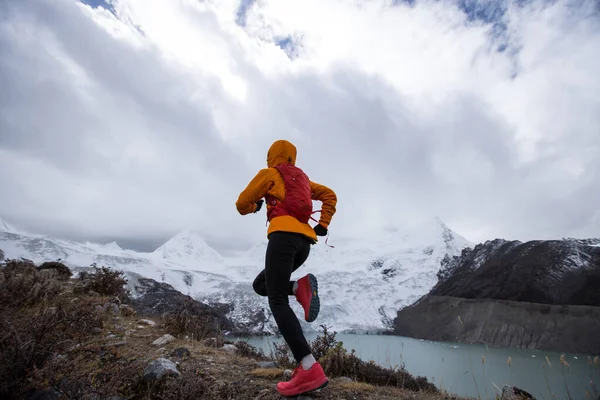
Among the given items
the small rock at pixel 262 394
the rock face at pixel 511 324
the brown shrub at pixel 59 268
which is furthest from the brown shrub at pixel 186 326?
the rock face at pixel 511 324

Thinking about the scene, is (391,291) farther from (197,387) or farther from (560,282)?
(197,387)

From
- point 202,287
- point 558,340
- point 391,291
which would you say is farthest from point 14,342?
point 391,291

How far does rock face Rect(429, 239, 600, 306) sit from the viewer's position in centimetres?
6253

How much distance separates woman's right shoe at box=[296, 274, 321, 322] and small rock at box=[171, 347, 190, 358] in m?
1.76

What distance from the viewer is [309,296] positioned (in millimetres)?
2709

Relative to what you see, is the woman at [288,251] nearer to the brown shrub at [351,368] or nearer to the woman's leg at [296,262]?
the woman's leg at [296,262]

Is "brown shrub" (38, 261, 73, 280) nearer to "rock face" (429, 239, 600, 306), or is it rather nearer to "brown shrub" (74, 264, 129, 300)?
"brown shrub" (74, 264, 129, 300)

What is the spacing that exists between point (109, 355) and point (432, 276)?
453ft

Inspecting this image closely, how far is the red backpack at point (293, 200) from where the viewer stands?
2.64 m

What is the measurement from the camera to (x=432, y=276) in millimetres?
126438

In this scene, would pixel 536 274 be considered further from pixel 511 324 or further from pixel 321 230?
pixel 321 230

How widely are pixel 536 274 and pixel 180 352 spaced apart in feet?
287

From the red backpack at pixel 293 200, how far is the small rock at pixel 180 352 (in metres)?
2.05

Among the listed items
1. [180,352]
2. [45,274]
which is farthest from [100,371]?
[45,274]
